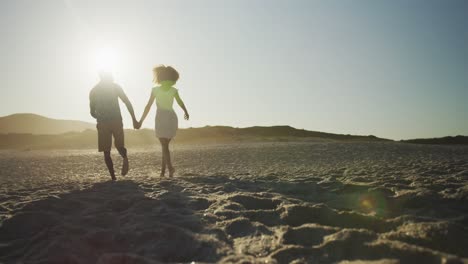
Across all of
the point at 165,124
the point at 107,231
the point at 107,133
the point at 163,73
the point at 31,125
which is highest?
the point at 31,125

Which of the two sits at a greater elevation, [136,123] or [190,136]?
[190,136]

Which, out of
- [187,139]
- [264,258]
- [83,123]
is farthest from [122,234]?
[83,123]

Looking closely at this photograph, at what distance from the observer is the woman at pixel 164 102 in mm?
6363

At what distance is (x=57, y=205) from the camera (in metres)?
3.80

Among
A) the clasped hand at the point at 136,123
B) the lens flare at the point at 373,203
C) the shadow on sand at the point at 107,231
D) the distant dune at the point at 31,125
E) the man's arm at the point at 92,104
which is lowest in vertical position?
the shadow on sand at the point at 107,231

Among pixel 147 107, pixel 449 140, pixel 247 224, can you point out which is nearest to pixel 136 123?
pixel 147 107

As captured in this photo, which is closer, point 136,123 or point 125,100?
point 125,100

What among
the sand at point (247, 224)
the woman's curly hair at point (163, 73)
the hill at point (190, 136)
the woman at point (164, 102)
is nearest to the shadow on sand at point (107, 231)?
the sand at point (247, 224)

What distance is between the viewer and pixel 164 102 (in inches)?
252

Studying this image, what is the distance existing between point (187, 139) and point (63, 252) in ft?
98.0

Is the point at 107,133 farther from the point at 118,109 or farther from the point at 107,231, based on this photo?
the point at 107,231

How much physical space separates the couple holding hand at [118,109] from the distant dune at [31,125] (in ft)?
192

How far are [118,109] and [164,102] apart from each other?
849mm

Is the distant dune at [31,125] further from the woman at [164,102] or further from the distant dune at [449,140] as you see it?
the woman at [164,102]
